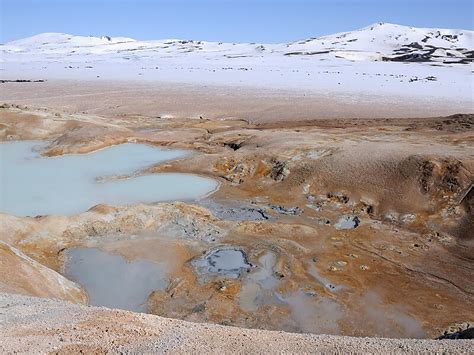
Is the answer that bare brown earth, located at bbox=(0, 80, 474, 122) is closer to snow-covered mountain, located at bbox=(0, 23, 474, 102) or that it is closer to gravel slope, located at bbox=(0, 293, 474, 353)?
snow-covered mountain, located at bbox=(0, 23, 474, 102)

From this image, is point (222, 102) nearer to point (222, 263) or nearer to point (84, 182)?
point (84, 182)

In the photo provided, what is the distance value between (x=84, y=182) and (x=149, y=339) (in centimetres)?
1020

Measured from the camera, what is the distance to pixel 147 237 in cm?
1054

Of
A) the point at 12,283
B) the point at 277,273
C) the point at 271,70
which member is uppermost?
the point at 271,70

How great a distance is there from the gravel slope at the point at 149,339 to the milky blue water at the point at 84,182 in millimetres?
7011

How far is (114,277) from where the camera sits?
29.9 ft

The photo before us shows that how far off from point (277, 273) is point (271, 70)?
145 feet

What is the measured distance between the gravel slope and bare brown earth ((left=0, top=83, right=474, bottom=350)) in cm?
255

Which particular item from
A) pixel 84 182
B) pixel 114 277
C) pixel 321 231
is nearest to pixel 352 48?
pixel 84 182

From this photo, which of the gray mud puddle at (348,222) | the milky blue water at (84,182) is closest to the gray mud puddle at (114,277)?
the milky blue water at (84,182)

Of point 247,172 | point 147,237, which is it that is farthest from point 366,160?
point 147,237

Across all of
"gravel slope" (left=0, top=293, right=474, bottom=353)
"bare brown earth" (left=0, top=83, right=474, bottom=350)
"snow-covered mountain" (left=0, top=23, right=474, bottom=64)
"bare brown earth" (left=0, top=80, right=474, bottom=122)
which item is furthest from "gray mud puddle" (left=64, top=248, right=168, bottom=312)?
"snow-covered mountain" (left=0, top=23, right=474, bottom=64)

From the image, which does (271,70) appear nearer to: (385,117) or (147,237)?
(385,117)

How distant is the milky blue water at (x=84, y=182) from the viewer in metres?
12.7
